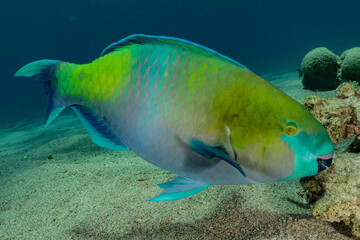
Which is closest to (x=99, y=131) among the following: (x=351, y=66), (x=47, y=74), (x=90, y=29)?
(x=47, y=74)

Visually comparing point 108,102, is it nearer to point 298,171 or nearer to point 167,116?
point 167,116

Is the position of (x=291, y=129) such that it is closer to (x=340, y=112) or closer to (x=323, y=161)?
(x=323, y=161)

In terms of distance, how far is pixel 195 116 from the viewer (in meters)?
0.87

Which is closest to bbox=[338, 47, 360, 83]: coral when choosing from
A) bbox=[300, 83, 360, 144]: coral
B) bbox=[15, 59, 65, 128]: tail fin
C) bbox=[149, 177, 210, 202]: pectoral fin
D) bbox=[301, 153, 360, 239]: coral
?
bbox=[300, 83, 360, 144]: coral

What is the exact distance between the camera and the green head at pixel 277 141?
794 mm

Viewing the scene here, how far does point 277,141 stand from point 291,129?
0.06 m

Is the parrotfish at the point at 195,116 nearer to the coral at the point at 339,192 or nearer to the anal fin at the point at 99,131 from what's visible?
the anal fin at the point at 99,131

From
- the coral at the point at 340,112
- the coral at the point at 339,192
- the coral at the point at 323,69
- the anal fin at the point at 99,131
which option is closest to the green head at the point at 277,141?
the anal fin at the point at 99,131

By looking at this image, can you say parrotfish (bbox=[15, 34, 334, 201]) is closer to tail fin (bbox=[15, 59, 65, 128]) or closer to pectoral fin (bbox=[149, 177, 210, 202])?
pectoral fin (bbox=[149, 177, 210, 202])

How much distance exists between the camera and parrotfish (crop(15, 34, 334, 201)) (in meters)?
0.80

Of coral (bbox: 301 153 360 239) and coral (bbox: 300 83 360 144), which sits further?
coral (bbox: 300 83 360 144)

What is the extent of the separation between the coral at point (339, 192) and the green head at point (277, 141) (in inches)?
40.6

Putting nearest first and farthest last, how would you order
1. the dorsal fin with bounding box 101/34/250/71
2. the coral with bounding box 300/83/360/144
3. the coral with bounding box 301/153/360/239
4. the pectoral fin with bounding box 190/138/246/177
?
the pectoral fin with bounding box 190/138/246/177 → the dorsal fin with bounding box 101/34/250/71 → the coral with bounding box 301/153/360/239 → the coral with bounding box 300/83/360/144

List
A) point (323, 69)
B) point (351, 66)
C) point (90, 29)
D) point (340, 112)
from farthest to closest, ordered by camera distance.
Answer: point (90, 29) → point (323, 69) → point (351, 66) → point (340, 112)
